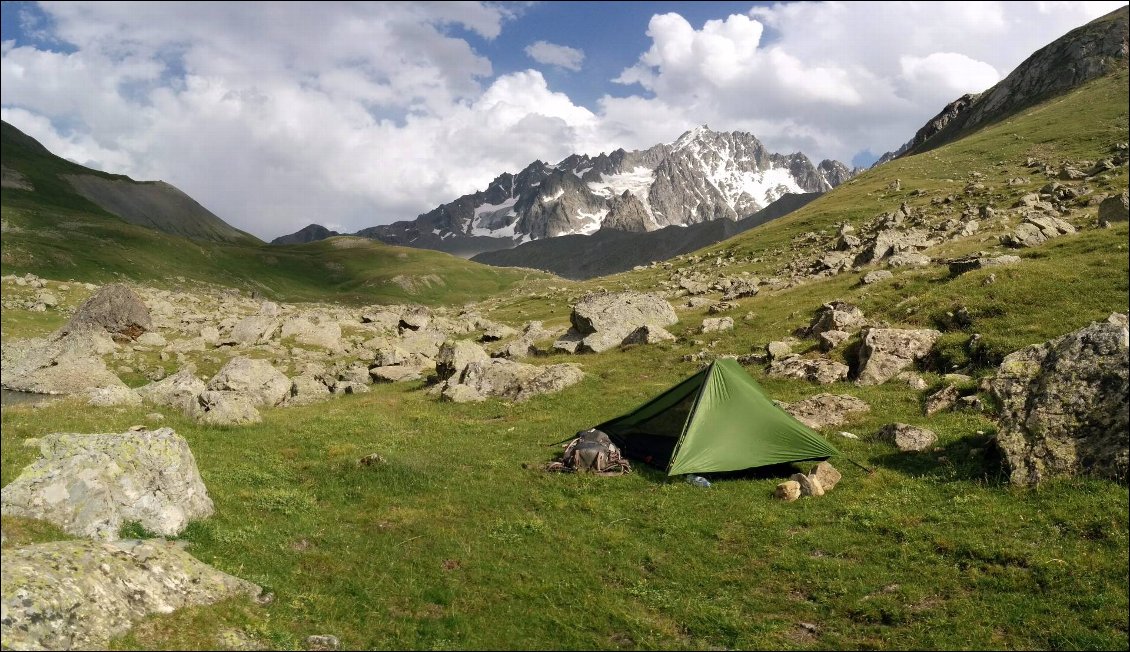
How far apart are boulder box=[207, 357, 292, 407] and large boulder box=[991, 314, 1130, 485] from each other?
3709 centimetres

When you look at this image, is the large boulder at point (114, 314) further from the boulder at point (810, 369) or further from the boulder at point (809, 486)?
the boulder at point (809, 486)

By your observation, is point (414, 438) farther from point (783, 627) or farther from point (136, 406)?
point (783, 627)

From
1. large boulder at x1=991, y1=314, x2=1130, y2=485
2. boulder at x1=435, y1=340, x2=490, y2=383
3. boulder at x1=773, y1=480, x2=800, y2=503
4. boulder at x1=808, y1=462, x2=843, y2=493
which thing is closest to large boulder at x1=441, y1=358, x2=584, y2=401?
boulder at x1=435, y1=340, x2=490, y2=383

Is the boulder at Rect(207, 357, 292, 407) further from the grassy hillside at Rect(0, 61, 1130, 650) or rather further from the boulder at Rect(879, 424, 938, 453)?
the boulder at Rect(879, 424, 938, 453)

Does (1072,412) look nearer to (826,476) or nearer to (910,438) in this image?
(910,438)

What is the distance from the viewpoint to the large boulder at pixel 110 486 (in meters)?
12.4

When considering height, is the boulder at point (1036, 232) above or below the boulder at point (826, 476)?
above

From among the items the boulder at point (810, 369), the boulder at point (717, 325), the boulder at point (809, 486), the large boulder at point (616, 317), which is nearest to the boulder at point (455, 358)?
the large boulder at point (616, 317)

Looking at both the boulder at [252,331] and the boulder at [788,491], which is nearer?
the boulder at [788,491]

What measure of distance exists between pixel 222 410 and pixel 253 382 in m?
9.51

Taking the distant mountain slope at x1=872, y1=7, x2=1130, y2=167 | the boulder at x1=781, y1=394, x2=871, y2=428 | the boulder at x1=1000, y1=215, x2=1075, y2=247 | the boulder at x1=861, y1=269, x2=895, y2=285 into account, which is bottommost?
the boulder at x1=781, y1=394, x2=871, y2=428

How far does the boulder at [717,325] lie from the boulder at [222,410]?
32852mm

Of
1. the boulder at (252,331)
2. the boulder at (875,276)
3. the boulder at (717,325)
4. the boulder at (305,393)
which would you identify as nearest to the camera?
the boulder at (305,393)

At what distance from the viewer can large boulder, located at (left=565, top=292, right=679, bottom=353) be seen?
51.7 m
